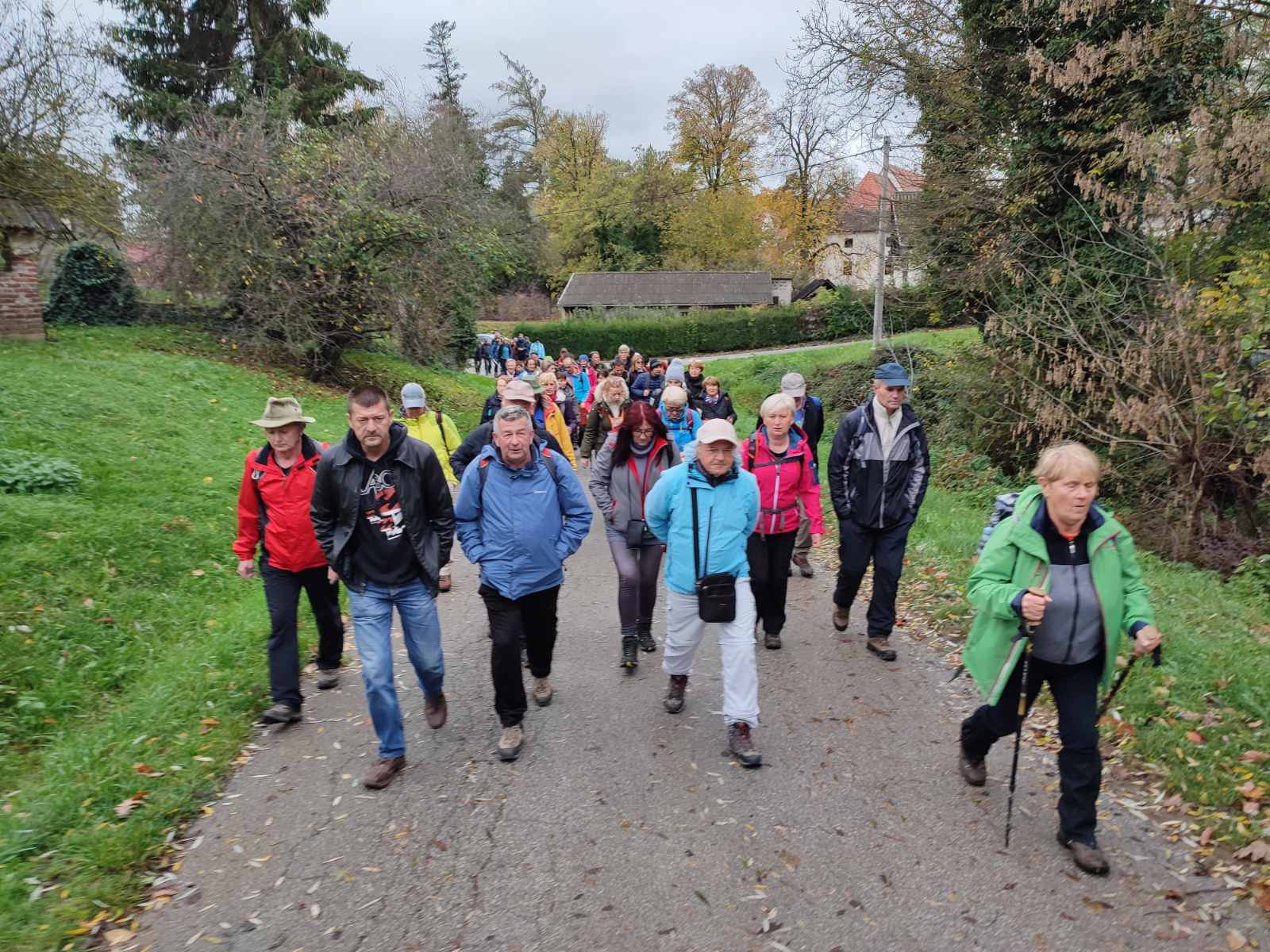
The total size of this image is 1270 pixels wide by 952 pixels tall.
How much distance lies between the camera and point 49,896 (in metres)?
3.53

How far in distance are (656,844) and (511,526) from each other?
187 cm

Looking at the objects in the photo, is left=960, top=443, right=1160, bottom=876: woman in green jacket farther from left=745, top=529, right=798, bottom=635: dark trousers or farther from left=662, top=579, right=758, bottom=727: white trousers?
left=745, top=529, right=798, bottom=635: dark trousers

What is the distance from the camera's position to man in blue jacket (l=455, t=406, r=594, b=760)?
15.3 feet

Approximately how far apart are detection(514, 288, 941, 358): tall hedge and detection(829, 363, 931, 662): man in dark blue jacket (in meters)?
39.3

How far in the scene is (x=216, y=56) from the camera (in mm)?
28609

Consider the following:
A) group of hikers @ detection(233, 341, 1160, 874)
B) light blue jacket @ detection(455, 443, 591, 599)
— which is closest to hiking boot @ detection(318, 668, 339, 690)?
group of hikers @ detection(233, 341, 1160, 874)

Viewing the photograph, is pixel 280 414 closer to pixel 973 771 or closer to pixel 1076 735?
pixel 973 771

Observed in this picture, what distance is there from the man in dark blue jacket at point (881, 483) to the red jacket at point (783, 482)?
0.64ft

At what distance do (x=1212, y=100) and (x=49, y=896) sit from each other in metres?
12.5


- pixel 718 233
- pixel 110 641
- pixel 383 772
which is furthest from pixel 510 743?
pixel 718 233

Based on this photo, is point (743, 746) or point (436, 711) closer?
point (743, 746)

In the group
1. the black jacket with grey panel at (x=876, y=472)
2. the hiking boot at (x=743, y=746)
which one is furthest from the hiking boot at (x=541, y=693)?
the black jacket with grey panel at (x=876, y=472)

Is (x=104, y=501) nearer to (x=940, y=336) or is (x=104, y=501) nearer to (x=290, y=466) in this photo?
(x=290, y=466)

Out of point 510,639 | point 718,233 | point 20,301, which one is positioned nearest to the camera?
point 510,639
